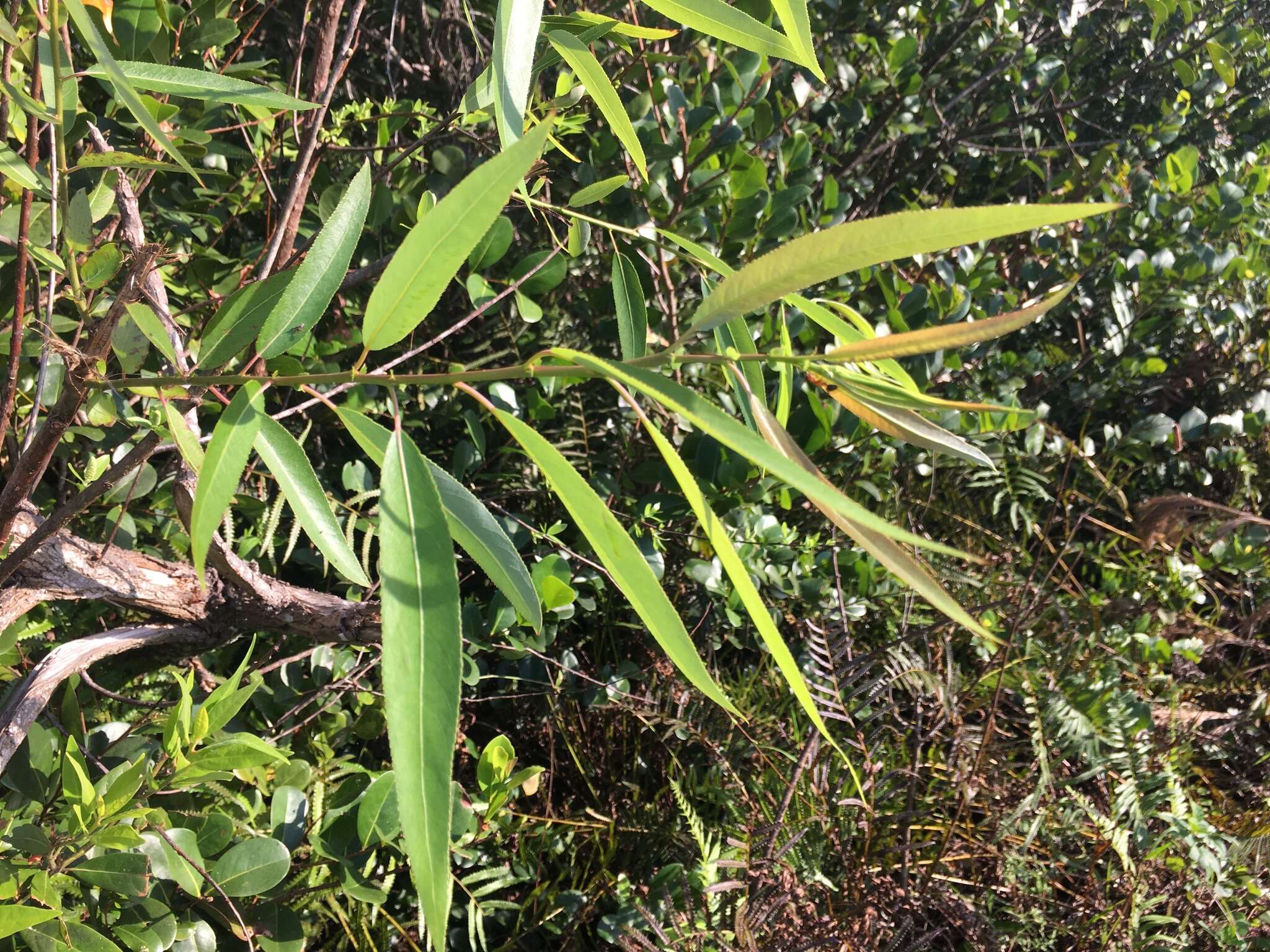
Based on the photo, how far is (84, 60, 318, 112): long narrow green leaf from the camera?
56 centimetres

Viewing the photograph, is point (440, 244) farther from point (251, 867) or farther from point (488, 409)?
point (251, 867)

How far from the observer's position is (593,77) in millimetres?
635

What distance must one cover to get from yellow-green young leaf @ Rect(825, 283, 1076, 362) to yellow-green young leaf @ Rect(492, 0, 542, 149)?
0.28 meters

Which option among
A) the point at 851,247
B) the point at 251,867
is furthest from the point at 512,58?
the point at 251,867

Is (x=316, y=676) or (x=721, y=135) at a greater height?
(x=721, y=135)

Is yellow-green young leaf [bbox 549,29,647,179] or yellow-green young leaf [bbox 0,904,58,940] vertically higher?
yellow-green young leaf [bbox 549,29,647,179]

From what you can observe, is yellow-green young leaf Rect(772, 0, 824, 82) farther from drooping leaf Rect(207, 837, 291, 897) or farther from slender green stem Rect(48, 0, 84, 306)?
drooping leaf Rect(207, 837, 291, 897)

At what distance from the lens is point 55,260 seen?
1.99 feet

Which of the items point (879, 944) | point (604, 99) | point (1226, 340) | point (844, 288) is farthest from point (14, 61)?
point (1226, 340)

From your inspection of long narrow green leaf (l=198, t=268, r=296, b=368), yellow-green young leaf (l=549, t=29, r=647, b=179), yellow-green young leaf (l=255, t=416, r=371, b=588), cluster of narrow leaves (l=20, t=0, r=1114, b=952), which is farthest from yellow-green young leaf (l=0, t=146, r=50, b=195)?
yellow-green young leaf (l=549, t=29, r=647, b=179)

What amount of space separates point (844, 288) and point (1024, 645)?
2.41 feet

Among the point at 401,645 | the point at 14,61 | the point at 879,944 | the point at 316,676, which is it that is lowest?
the point at 879,944

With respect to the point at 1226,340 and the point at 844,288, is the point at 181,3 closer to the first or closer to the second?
the point at 844,288

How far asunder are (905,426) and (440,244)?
280 mm
